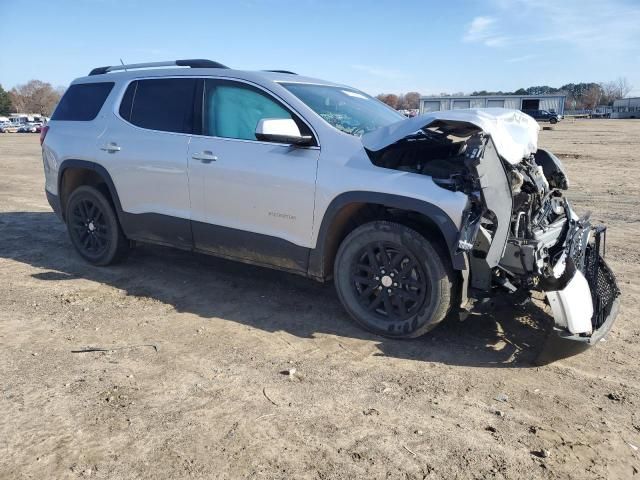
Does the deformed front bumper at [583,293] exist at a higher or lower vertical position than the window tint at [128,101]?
lower

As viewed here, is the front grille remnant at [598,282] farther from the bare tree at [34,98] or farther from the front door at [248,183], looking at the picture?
the bare tree at [34,98]

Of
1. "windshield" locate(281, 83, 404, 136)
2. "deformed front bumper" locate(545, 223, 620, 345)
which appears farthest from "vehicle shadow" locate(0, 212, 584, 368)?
"windshield" locate(281, 83, 404, 136)

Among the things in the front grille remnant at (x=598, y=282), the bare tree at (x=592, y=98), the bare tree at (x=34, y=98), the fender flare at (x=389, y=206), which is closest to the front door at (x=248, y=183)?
the fender flare at (x=389, y=206)

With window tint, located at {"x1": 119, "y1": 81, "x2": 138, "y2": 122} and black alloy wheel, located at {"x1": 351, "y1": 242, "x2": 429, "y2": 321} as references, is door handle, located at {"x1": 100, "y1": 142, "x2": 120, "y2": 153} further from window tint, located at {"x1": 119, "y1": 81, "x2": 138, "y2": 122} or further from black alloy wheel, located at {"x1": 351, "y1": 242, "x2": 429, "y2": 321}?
black alloy wheel, located at {"x1": 351, "y1": 242, "x2": 429, "y2": 321}

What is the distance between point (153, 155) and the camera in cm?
507

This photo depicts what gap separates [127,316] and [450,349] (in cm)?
268

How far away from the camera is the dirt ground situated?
2.71 metres

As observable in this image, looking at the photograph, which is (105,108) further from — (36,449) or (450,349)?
(450,349)

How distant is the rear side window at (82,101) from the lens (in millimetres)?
5715

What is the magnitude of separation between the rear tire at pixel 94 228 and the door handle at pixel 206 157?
1.50 metres

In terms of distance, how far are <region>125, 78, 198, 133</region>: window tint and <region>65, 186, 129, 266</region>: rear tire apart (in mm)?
1019

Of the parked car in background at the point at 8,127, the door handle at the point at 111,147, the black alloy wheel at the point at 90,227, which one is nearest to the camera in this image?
the door handle at the point at 111,147

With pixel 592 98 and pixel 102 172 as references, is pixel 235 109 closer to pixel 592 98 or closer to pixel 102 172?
pixel 102 172

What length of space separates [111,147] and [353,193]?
9.25 ft
